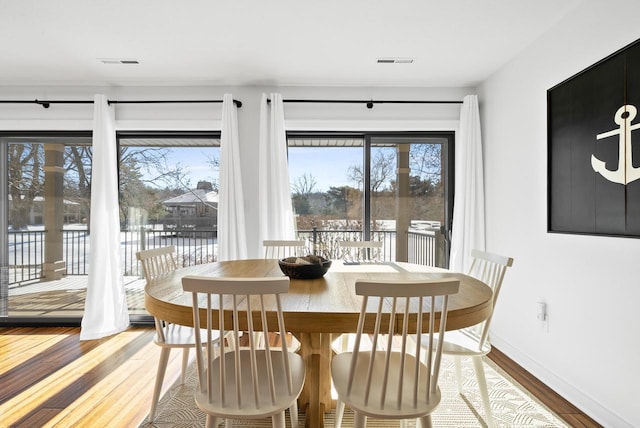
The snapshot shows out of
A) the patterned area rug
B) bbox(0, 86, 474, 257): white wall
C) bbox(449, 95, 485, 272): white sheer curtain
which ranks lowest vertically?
the patterned area rug

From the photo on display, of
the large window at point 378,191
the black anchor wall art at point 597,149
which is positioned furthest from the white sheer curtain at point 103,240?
the black anchor wall art at point 597,149

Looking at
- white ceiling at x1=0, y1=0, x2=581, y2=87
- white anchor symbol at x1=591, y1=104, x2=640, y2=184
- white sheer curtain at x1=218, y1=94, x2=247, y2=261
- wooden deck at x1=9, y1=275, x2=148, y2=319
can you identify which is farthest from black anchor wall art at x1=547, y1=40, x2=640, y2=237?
wooden deck at x1=9, y1=275, x2=148, y2=319

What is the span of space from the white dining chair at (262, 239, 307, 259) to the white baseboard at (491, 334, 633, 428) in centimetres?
195

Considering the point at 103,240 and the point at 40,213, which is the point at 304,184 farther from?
the point at 40,213

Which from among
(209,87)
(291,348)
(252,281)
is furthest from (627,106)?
(209,87)

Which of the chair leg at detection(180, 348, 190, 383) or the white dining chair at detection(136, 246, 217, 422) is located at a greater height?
the white dining chair at detection(136, 246, 217, 422)

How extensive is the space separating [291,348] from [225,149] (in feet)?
6.34

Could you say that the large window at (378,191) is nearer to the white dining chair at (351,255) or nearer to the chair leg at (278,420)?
the white dining chair at (351,255)

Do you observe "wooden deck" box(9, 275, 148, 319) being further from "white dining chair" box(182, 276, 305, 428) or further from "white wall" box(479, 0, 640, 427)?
"white wall" box(479, 0, 640, 427)

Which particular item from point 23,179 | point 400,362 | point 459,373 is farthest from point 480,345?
point 23,179

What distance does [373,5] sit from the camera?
2.09 m

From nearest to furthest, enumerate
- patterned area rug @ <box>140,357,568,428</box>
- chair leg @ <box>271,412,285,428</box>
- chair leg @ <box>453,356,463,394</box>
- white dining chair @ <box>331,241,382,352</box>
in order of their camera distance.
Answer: chair leg @ <box>271,412,285,428</box> → patterned area rug @ <box>140,357,568,428</box> → chair leg @ <box>453,356,463,394</box> → white dining chair @ <box>331,241,382,352</box>

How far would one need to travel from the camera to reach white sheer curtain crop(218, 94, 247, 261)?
3148 millimetres

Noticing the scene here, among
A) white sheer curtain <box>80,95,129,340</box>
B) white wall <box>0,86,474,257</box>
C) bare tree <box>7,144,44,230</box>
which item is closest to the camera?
white sheer curtain <box>80,95,129,340</box>
